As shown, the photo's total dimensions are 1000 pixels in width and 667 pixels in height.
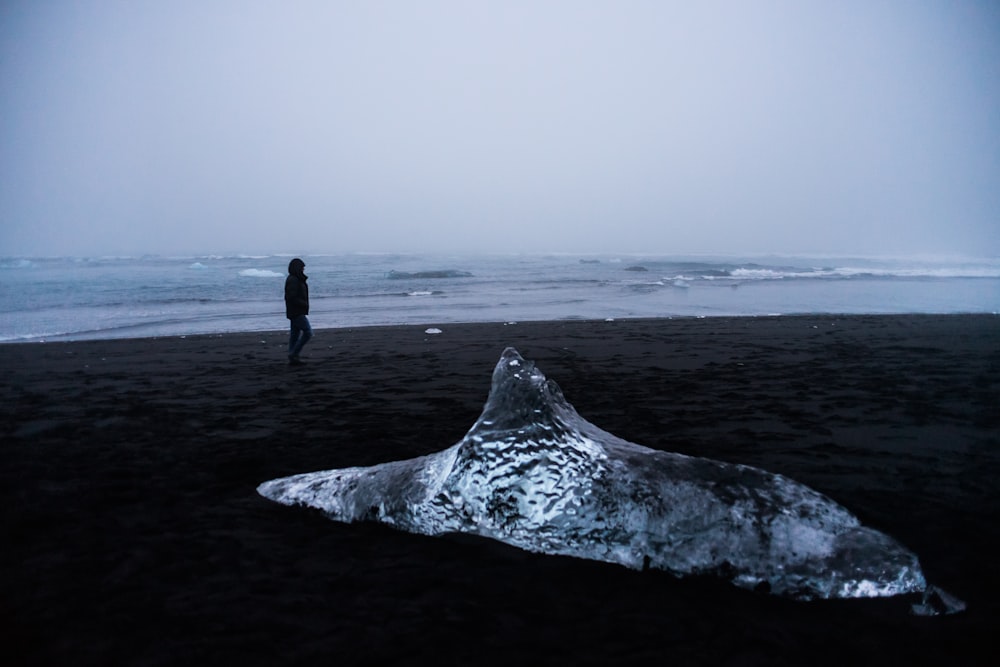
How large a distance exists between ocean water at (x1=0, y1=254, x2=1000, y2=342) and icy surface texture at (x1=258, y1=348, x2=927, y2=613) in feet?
41.3

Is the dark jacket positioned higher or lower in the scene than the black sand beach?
higher

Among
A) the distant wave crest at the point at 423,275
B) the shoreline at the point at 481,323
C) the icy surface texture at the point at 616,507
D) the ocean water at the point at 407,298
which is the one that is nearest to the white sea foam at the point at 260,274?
the ocean water at the point at 407,298

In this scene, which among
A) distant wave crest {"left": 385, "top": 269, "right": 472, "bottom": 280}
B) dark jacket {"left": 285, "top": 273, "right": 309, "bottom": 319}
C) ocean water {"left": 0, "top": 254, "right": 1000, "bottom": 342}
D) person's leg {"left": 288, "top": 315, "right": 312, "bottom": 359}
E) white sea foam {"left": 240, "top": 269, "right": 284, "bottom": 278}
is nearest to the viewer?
person's leg {"left": 288, "top": 315, "right": 312, "bottom": 359}

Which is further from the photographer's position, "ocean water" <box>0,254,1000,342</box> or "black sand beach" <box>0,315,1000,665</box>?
"ocean water" <box>0,254,1000,342</box>

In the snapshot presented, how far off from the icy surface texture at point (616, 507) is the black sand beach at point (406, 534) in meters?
0.12

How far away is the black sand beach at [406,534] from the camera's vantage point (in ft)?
8.61

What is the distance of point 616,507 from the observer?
3396 millimetres

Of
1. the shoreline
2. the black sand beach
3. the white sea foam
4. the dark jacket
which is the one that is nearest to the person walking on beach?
the dark jacket

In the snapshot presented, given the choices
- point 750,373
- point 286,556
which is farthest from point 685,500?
point 750,373

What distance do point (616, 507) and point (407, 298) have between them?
69.0 feet

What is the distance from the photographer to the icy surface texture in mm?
3023

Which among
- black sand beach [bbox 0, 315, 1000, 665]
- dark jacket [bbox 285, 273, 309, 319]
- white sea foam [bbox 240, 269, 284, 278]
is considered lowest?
black sand beach [bbox 0, 315, 1000, 665]

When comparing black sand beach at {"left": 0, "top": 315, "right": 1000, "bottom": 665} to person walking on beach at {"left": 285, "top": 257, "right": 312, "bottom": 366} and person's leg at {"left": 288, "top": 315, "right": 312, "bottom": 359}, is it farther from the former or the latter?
person walking on beach at {"left": 285, "top": 257, "right": 312, "bottom": 366}

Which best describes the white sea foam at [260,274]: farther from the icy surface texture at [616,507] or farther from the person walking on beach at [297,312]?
the icy surface texture at [616,507]
